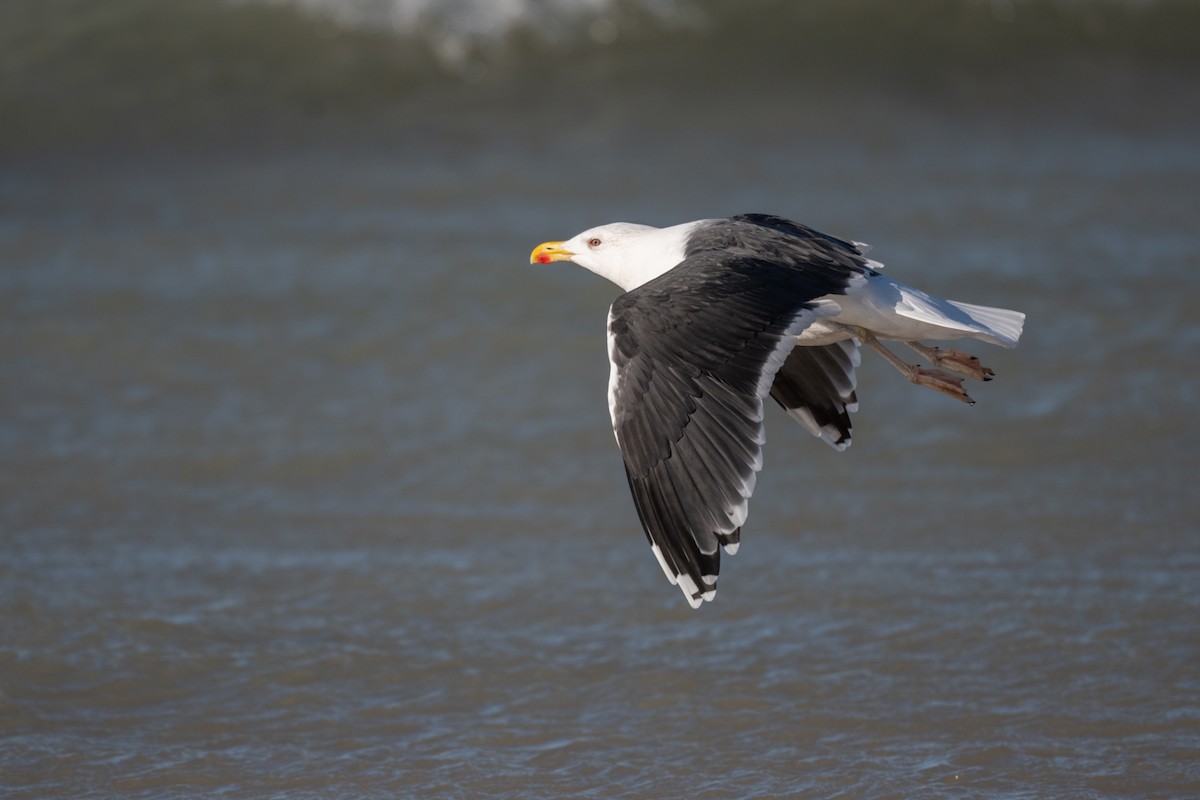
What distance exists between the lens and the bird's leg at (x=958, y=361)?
5.05 meters

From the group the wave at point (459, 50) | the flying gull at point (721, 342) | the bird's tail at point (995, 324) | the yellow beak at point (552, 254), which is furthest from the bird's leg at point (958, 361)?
the wave at point (459, 50)

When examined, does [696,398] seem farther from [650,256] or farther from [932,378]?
[932,378]

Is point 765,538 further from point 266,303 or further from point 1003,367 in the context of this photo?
point 266,303

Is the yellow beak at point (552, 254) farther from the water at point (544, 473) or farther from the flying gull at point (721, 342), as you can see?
the water at point (544, 473)

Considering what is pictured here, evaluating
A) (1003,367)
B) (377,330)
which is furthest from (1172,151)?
(377,330)

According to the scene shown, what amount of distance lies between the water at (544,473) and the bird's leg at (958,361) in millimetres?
902

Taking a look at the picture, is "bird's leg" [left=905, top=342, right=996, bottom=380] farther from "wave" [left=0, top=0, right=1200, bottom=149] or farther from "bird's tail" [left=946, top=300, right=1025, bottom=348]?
"wave" [left=0, top=0, right=1200, bottom=149]

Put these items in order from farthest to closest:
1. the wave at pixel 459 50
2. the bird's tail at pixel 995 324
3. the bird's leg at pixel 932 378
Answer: the wave at pixel 459 50 < the bird's leg at pixel 932 378 < the bird's tail at pixel 995 324

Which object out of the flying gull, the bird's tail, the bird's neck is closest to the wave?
the bird's neck

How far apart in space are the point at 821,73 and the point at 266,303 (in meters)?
5.12

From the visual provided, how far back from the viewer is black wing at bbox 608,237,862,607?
4.05 metres

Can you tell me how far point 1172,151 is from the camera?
10594 mm

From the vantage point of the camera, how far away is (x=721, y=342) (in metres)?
4.22

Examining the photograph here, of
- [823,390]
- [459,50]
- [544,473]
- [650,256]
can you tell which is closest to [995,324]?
[823,390]
